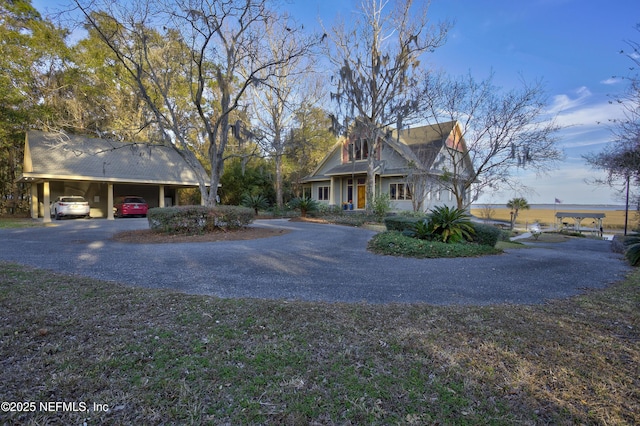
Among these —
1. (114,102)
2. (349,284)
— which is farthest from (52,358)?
(114,102)

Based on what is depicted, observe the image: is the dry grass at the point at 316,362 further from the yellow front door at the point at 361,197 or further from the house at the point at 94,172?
the yellow front door at the point at 361,197

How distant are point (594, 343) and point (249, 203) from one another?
19.2 meters

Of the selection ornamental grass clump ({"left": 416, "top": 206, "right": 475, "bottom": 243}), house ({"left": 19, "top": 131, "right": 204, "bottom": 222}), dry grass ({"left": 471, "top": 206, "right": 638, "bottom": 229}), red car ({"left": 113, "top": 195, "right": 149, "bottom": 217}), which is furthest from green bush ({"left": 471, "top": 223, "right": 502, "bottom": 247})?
dry grass ({"left": 471, "top": 206, "right": 638, "bottom": 229})

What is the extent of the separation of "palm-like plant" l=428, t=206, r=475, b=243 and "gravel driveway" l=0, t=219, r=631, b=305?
1.21 m

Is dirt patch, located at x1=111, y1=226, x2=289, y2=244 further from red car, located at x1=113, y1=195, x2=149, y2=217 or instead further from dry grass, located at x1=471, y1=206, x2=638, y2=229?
dry grass, located at x1=471, y1=206, x2=638, y2=229

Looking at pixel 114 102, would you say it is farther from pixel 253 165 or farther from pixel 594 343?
pixel 594 343

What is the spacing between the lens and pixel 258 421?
2.01m

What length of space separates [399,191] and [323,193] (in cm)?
677

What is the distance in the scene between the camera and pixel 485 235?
922cm

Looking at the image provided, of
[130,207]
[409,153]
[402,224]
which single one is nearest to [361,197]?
[409,153]

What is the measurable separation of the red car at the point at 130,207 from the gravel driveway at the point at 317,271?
12.7 m

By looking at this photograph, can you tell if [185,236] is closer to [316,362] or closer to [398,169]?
[316,362]

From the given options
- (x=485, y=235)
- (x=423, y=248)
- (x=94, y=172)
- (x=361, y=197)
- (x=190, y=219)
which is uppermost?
(x=94, y=172)

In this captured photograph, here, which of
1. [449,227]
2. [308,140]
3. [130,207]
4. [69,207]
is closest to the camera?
[449,227]
